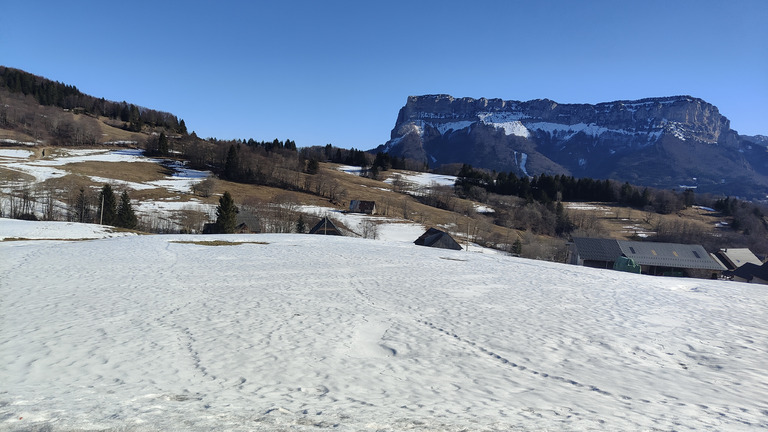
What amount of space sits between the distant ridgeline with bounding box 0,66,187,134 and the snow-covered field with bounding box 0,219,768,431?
180m

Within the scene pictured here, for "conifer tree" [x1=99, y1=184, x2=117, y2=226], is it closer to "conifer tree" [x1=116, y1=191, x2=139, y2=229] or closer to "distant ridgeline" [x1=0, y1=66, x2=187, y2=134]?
"conifer tree" [x1=116, y1=191, x2=139, y2=229]

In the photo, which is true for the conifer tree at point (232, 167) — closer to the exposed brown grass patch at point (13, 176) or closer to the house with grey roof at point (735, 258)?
the exposed brown grass patch at point (13, 176)

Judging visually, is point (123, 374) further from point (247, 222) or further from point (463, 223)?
point (463, 223)

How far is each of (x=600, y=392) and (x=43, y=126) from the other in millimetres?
178595

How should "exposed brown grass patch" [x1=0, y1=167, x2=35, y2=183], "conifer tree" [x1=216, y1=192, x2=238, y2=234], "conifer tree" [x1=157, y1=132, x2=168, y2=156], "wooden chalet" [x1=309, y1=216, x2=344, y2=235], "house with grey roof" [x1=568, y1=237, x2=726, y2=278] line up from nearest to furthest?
"conifer tree" [x1=216, y1=192, x2=238, y2=234] < "wooden chalet" [x1=309, y1=216, x2=344, y2=235] < "house with grey roof" [x1=568, y1=237, x2=726, y2=278] < "exposed brown grass patch" [x1=0, y1=167, x2=35, y2=183] < "conifer tree" [x1=157, y1=132, x2=168, y2=156]

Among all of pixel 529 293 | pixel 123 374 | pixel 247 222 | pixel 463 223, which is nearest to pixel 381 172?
pixel 463 223

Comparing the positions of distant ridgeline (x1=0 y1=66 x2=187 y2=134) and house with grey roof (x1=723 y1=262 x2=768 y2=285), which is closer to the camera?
house with grey roof (x1=723 y1=262 x2=768 y2=285)

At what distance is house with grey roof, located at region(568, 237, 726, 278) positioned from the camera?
64.1 metres

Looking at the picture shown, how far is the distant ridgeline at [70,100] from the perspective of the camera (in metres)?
169

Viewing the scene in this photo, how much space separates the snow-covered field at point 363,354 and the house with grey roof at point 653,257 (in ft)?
148

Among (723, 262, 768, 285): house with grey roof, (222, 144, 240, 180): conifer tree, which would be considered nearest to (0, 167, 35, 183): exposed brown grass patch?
(222, 144, 240, 180): conifer tree

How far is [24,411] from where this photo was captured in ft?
21.1

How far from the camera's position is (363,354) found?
10.4 m

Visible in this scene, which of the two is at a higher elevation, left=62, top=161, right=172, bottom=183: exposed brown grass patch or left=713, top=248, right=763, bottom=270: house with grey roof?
left=62, top=161, right=172, bottom=183: exposed brown grass patch
